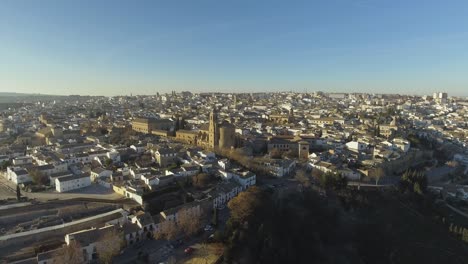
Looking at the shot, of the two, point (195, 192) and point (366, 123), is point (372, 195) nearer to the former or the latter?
point (195, 192)

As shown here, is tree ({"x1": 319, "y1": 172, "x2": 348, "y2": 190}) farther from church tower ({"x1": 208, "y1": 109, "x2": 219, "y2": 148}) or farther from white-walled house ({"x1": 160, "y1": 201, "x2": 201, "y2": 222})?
church tower ({"x1": 208, "y1": 109, "x2": 219, "y2": 148})

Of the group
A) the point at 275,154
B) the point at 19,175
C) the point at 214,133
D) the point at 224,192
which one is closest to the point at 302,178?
the point at 275,154

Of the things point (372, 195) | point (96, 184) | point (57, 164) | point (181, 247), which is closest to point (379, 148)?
point (372, 195)

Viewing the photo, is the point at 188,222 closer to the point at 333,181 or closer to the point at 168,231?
the point at 168,231

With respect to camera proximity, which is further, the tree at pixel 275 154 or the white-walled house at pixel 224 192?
the tree at pixel 275 154

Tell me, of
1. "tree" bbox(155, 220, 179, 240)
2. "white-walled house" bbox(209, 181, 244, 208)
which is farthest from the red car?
"white-walled house" bbox(209, 181, 244, 208)

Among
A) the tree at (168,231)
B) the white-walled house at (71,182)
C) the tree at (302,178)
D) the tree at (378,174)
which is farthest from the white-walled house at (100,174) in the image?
the tree at (378,174)

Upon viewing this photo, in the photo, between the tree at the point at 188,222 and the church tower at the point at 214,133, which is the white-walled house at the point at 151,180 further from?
the church tower at the point at 214,133
